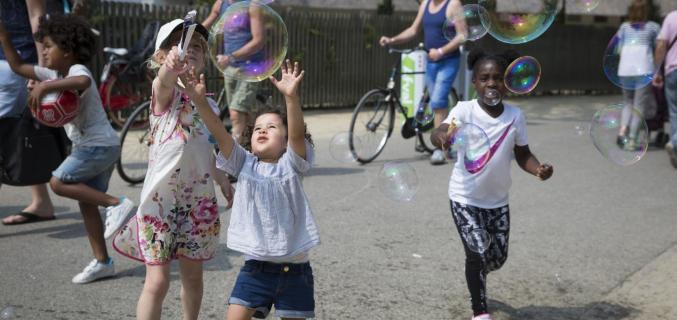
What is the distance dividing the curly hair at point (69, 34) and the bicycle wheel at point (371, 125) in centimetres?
404

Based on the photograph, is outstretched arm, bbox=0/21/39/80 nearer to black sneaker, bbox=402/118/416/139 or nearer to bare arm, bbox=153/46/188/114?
bare arm, bbox=153/46/188/114

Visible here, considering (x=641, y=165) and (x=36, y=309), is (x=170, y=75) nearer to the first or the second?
(x=36, y=309)

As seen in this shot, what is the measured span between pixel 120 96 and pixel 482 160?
7.18m

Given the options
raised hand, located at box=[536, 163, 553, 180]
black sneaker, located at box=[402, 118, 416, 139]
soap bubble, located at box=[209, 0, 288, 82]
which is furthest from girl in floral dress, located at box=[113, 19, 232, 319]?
black sneaker, located at box=[402, 118, 416, 139]

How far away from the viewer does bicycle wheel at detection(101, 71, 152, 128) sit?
9.57m

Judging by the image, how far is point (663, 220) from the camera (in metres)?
6.07

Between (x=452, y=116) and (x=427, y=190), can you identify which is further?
(x=427, y=190)

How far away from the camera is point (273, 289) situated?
2.92 metres

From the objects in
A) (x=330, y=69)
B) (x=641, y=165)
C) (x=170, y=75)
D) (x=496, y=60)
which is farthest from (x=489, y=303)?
(x=330, y=69)

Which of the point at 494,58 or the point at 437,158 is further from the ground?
the point at 494,58

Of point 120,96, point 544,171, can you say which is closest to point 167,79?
point 544,171

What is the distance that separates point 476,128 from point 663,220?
3192 mm

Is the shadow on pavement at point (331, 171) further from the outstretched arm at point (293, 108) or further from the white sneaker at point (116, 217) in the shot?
the outstretched arm at point (293, 108)

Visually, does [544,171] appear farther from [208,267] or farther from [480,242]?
[208,267]
